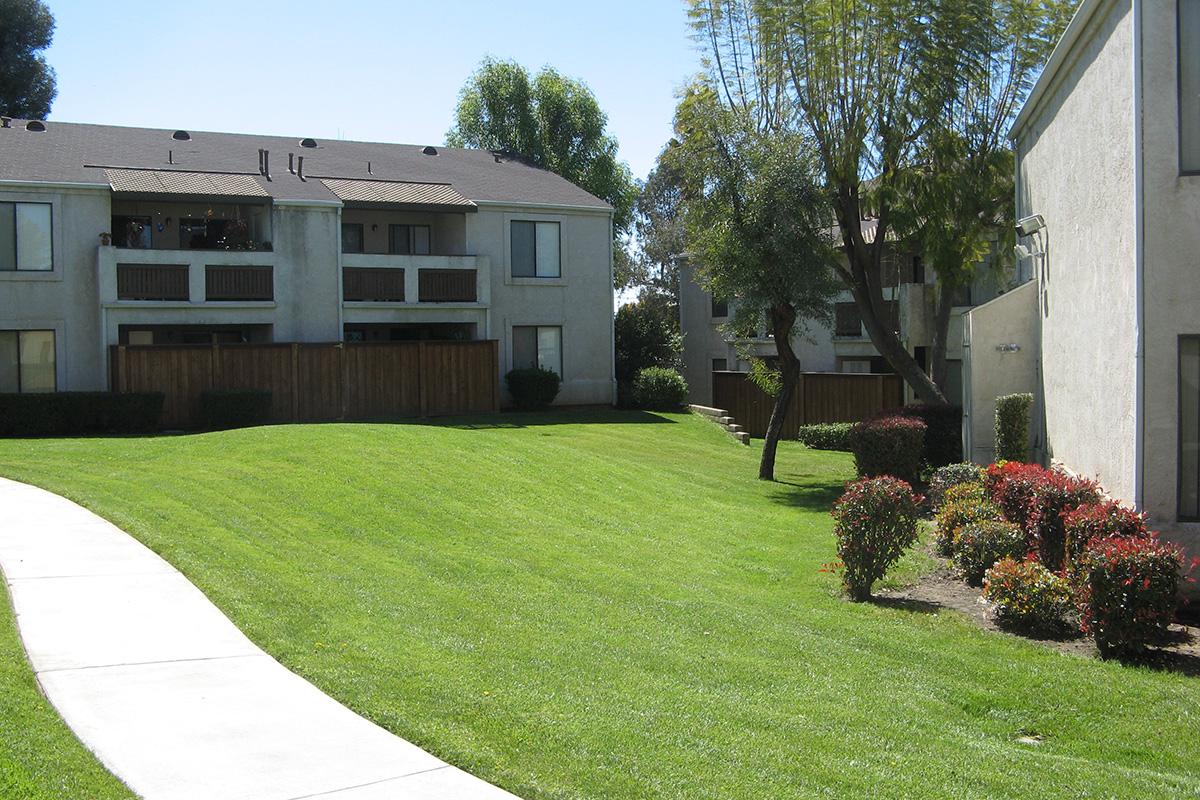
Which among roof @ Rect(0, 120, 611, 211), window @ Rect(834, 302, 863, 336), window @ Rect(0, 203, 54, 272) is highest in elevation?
roof @ Rect(0, 120, 611, 211)

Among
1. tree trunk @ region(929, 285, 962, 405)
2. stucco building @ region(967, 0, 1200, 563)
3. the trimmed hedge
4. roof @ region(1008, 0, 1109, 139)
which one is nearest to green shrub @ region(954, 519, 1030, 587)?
stucco building @ region(967, 0, 1200, 563)

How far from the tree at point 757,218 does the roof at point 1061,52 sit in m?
4.51

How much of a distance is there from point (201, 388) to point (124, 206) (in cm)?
631

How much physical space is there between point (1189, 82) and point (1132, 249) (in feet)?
5.32

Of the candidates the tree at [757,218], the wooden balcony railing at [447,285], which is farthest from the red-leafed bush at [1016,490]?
the wooden balcony railing at [447,285]

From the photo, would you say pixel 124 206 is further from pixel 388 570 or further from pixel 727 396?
pixel 388 570

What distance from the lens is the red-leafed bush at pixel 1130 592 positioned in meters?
9.21

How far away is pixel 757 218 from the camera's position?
2181 centimetres

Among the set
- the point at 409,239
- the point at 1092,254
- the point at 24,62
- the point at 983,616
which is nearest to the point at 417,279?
the point at 409,239

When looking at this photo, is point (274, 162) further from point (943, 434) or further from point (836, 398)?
point (943, 434)

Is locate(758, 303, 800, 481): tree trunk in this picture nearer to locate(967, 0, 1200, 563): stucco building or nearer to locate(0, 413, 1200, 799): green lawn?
locate(0, 413, 1200, 799): green lawn

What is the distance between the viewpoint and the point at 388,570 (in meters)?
11.0

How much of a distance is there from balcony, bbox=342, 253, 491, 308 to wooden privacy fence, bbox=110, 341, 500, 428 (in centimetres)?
190

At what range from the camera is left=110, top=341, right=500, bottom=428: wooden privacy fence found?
2797cm
